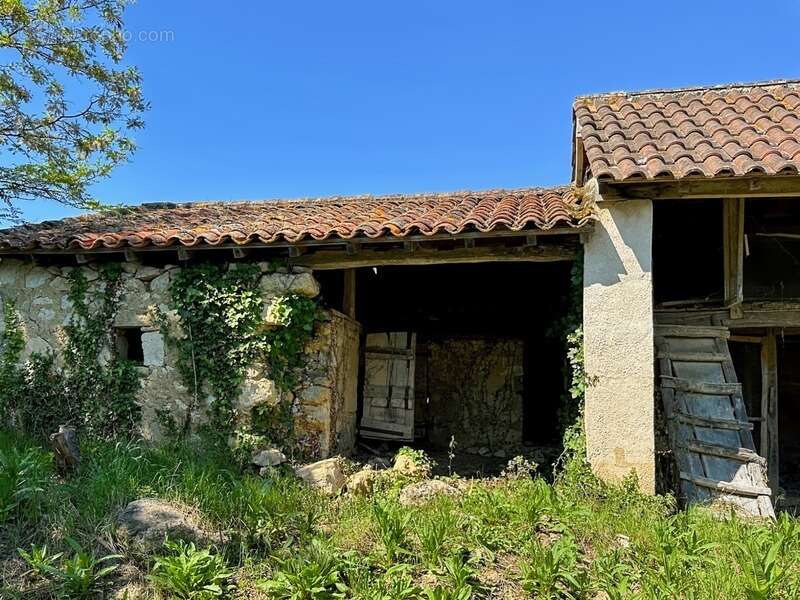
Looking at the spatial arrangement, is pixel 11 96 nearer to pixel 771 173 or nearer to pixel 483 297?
pixel 483 297

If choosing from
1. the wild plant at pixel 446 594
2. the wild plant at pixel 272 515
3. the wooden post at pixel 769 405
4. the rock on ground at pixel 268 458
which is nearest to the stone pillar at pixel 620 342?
the wild plant at pixel 446 594

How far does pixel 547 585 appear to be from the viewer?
3.70m

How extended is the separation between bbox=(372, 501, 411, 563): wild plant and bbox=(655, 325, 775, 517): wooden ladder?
2902 millimetres

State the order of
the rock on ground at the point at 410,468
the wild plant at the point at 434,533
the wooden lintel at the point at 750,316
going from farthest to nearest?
the wooden lintel at the point at 750,316, the rock on ground at the point at 410,468, the wild plant at the point at 434,533

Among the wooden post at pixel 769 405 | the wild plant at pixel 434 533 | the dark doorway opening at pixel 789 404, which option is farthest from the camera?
the dark doorway opening at pixel 789 404

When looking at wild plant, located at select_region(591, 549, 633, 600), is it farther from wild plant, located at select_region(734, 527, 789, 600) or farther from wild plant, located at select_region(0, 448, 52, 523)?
wild plant, located at select_region(0, 448, 52, 523)

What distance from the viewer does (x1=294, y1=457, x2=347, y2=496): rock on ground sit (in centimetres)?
562

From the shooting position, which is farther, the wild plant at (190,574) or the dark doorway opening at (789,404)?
the dark doorway opening at (789,404)

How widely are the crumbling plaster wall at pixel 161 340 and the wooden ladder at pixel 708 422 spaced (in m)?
3.87

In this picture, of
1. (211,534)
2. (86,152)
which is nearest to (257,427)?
(211,534)

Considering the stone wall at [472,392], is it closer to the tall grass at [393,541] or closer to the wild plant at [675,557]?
the tall grass at [393,541]

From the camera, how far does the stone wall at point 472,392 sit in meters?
10.4

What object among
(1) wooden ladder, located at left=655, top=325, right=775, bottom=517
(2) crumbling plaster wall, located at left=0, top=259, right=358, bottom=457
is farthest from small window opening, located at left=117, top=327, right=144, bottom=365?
(1) wooden ladder, located at left=655, top=325, right=775, bottom=517

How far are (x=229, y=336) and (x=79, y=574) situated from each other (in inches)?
128
